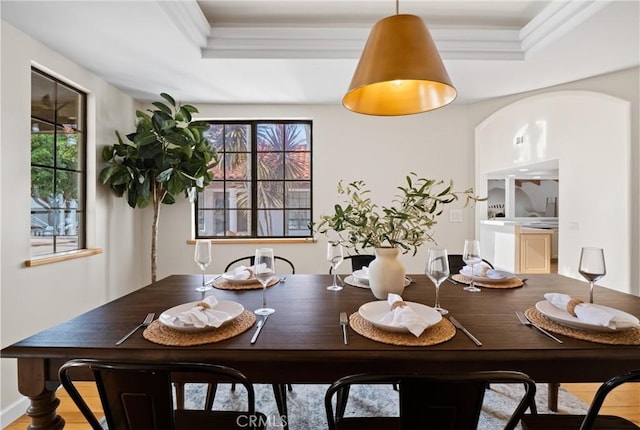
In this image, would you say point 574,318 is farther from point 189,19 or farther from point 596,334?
point 189,19

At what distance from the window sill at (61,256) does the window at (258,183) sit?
1.01 m

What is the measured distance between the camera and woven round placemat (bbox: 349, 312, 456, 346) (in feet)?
3.06

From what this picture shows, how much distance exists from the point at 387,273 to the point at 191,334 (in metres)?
0.80

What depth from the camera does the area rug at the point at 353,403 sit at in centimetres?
174

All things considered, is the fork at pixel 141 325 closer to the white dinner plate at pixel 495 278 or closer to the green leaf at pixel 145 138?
the white dinner plate at pixel 495 278

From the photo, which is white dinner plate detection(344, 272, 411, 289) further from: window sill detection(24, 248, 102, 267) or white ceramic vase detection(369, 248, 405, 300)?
window sill detection(24, 248, 102, 267)

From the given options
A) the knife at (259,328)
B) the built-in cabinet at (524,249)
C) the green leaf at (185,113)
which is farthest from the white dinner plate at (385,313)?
the built-in cabinet at (524,249)

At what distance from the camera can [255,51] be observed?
2.27 m

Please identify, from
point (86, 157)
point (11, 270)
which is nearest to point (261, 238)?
point (86, 157)

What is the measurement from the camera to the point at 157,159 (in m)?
2.59

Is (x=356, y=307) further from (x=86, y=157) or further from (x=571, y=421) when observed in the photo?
(x=86, y=157)

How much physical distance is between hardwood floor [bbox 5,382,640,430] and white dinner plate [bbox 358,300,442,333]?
1656 mm

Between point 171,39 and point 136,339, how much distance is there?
193 centimetres

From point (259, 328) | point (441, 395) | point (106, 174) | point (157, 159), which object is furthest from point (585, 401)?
point (106, 174)
